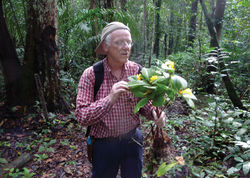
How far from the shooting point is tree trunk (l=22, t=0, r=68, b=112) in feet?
12.1

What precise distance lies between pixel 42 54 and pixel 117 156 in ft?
→ 10.1

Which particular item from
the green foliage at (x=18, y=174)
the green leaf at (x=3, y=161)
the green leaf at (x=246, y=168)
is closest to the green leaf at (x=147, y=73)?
the green leaf at (x=246, y=168)

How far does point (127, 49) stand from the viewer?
5.01 ft

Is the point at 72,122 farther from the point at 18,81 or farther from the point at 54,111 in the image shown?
the point at 18,81

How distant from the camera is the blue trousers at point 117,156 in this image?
5.25ft

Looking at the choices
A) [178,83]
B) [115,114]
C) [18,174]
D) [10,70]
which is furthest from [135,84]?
[10,70]

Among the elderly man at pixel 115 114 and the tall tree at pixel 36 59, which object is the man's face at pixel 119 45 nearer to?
the elderly man at pixel 115 114

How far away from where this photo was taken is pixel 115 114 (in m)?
1.55

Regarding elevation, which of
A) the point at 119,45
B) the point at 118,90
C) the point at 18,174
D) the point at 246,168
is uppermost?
the point at 119,45

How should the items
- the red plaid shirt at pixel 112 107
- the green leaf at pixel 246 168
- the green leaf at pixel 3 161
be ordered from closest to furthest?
the red plaid shirt at pixel 112 107 < the green leaf at pixel 246 168 < the green leaf at pixel 3 161

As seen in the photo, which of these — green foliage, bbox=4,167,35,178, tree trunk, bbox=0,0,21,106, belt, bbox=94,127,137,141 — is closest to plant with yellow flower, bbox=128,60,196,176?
belt, bbox=94,127,137,141

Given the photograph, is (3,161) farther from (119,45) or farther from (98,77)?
(119,45)

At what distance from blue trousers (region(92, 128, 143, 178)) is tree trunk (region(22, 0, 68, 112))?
2788mm

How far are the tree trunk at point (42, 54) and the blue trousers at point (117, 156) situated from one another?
279 cm
